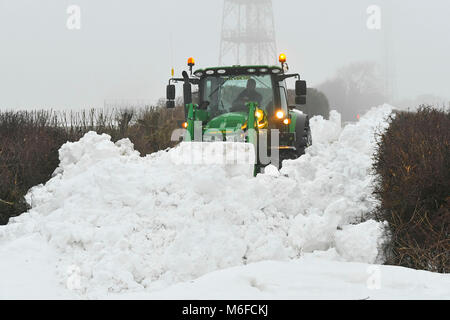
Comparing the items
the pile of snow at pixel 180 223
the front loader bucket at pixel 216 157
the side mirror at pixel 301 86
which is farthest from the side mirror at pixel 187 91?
the front loader bucket at pixel 216 157

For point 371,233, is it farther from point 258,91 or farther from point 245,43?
point 245,43

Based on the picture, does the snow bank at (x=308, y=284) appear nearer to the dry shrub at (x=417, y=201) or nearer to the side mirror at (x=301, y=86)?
the dry shrub at (x=417, y=201)

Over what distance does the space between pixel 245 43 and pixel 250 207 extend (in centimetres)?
3408

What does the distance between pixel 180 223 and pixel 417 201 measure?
2997 mm

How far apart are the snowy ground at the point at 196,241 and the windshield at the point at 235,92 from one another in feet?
9.24

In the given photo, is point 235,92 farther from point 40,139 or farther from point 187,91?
point 40,139

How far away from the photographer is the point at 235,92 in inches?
393

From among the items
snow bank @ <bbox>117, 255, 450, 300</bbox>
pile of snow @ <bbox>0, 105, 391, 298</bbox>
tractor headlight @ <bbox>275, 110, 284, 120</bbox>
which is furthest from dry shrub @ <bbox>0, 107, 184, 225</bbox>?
snow bank @ <bbox>117, 255, 450, 300</bbox>

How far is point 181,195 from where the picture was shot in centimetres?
607

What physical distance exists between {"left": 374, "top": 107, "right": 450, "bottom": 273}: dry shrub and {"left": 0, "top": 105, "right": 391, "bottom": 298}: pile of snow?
1.17 feet

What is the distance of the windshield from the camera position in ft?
32.2

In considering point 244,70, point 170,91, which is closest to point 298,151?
point 244,70

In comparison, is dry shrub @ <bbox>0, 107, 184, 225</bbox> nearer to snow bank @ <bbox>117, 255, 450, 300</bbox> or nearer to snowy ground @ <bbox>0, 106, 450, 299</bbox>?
snowy ground @ <bbox>0, 106, 450, 299</bbox>
